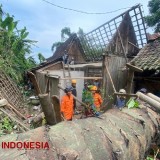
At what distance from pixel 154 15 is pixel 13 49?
38.0 ft

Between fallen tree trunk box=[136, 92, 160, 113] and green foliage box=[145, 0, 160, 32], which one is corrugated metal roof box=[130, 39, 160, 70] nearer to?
fallen tree trunk box=[136, 92, 160, 113]

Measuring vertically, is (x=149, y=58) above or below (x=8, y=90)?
above

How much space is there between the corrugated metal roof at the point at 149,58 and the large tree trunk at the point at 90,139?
249 inches

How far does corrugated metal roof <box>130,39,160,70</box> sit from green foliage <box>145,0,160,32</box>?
7606 millimetres

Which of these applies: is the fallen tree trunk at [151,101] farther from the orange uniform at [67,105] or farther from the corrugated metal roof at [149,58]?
the corrugated metal roof at [149,58]

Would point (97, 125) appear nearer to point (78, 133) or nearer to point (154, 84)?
point (78, 133)

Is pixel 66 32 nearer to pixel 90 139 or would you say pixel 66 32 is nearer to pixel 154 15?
pixel 154 15

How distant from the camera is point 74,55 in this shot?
793 inches

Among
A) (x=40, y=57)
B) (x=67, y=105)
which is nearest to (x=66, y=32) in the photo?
(x=40, y=57)

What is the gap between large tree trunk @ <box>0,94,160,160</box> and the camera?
204cm

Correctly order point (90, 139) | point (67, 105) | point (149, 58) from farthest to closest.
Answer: point (149, 58) < point (67, 105) < point (90, 139)

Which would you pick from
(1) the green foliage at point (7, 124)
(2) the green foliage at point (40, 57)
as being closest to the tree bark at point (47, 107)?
(1) the green foliage at point (7, 124)

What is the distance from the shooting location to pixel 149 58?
1054cm

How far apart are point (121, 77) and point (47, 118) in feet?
22.8
